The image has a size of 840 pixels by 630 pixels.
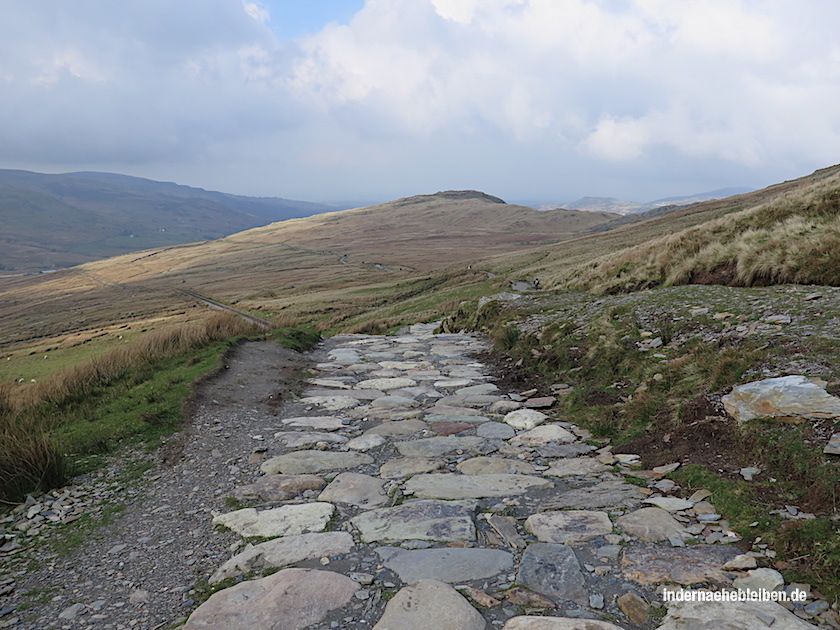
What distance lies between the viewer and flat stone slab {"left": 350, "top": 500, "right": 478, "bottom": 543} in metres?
4.08

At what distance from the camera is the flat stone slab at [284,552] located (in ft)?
12.2

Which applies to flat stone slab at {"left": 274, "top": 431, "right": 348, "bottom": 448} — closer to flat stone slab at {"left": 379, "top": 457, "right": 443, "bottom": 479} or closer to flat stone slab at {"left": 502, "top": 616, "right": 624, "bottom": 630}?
flat stone slab at {"left": 379, "top": 457, "right": 443, "bottom": 479}

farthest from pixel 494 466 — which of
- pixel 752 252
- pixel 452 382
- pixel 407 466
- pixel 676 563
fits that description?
pixel 752 252

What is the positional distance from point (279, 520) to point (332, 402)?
13.2ft

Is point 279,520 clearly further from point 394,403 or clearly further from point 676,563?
point 394,403

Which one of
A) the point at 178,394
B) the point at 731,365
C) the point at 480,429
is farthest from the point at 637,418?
the point at 178,394

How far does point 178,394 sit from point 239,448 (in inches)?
86.8

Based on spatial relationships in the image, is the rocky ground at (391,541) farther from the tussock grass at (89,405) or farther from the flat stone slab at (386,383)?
the flat stone slab at (386,383)

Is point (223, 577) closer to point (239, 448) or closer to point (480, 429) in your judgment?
point (239, 448)

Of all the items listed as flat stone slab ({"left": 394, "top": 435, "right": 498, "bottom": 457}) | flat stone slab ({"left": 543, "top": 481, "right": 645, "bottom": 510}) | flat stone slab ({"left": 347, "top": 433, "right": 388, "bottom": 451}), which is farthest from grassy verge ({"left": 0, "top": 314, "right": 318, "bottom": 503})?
flat stone slab ({"left": 543, "top": 481, "right": 645, "bottom": 510})

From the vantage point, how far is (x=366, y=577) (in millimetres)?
3518

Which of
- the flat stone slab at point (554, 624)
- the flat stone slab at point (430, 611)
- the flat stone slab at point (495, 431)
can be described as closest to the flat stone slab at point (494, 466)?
the flat stone slab at point (495, 431)

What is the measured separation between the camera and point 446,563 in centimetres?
365

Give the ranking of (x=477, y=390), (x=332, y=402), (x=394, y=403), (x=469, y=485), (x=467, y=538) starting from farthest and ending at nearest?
(x=477, y=390)
(x=332, y=402)
(x=394, y=403)
(x=469, y=485)
(x=467, y=538)
